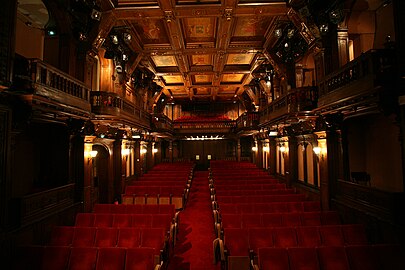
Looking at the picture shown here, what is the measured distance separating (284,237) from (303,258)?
1.04 meters

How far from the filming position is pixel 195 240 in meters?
7.18

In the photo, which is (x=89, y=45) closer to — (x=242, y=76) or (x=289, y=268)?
(x=289, y=268)

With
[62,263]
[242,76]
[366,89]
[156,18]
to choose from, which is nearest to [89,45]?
[156,18]

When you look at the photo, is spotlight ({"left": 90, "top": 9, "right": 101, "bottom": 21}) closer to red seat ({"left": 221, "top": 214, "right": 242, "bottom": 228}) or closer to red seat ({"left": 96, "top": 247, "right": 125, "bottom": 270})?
red seat ({"left": 96, "top": 247, "right": 125, "bottom": 270})

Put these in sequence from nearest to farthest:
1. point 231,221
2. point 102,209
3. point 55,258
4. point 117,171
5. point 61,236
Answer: point 55,258, point 61,236, point 231,221, point 102,209, point 117,171

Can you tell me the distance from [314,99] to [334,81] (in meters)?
1.32

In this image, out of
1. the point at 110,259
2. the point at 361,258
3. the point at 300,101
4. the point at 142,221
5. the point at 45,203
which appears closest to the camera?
the point at 361,258

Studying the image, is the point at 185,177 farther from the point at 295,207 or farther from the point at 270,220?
the point at 270,220

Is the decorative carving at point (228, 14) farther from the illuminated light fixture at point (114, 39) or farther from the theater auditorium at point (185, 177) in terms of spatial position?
the illuminated light fixture at point (114, 39)

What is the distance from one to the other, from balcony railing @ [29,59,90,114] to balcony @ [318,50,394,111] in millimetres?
7068

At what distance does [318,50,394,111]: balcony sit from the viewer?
184 inches

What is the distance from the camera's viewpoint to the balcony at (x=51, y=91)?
15.7 feet

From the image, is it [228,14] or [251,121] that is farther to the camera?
[251,121]

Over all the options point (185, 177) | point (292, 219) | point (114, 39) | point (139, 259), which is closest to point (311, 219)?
point (292, 219)
